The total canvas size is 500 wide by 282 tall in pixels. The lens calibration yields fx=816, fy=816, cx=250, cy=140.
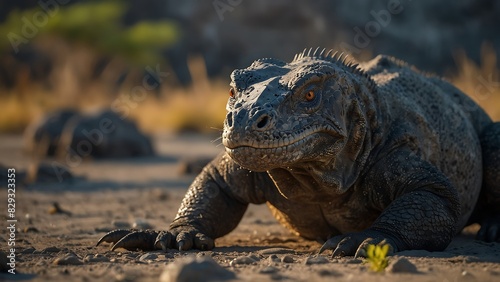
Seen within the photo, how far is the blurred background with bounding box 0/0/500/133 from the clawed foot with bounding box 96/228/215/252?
16.1 metres

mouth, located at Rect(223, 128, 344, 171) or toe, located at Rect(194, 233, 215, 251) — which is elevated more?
mouth, located at Rect(223, 128, 344, 171)

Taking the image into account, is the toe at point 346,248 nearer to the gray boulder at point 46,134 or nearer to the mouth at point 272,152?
the mouth at point 272,152

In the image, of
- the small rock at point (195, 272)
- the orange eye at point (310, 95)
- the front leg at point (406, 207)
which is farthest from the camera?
the front leg at point (406, 207)

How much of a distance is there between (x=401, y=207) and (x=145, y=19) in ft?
110

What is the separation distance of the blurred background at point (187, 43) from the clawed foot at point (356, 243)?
16.8 meters

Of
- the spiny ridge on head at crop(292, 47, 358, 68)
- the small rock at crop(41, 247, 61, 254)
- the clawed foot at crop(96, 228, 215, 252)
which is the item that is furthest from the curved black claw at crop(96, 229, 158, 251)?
the spiny ridge on head at crop(292, 47, 358, 68)

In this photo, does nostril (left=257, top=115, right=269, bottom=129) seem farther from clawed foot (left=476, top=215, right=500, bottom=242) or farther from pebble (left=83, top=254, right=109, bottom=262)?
clawed foot (left=476, top=215, right=500, bottom=242)

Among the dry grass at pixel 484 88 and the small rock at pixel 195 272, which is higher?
the dry grass at pixel 484 88

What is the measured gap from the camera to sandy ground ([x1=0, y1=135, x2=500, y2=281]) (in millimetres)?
5094

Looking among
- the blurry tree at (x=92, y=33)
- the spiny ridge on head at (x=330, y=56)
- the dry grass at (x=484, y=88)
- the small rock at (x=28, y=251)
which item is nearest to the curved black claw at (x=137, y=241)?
the small rock at (x=28, y=251)

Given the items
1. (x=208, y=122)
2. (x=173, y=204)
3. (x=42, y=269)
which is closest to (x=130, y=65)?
(x=208, y=122)

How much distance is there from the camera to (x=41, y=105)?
25109 mm

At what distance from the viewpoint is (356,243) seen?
588 cm

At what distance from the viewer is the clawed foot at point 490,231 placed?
23.6 feet
